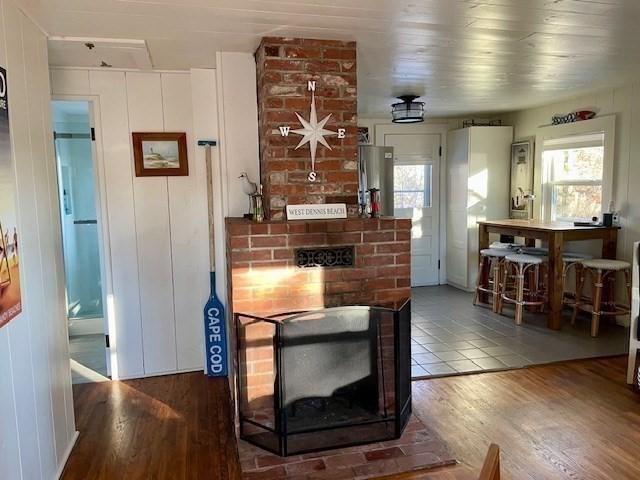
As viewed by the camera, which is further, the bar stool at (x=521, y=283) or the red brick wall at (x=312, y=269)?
the bar stool at (x=521, y=283)

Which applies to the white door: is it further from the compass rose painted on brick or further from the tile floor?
the compass rose painted on brick

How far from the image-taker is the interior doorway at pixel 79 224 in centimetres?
433

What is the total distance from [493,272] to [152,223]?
3.32 metres

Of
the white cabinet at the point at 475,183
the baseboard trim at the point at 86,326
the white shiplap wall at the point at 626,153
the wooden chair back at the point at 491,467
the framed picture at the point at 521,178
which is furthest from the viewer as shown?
the white cabinet at the point at 475,183

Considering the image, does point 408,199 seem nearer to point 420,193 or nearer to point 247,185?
point 420,193

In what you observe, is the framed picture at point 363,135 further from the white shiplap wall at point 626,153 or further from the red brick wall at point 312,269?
the red brick wall at point 312,269

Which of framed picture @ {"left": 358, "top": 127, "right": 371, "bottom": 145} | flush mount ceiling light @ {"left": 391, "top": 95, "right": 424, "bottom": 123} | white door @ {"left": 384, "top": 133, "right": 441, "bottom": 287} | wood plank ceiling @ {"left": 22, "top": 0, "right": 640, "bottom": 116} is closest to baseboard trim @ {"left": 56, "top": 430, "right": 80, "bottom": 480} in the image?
wood plank ceiling @ {"left": 22, "top": 0, "right": 640, "bottom": 116}

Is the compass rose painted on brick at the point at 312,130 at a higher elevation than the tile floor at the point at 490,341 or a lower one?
higher

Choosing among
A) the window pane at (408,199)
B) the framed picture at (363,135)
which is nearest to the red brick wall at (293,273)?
the framed picture at (363,135)

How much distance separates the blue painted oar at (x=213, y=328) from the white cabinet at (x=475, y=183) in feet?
11.1

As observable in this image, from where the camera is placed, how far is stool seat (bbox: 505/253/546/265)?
427 centimetres

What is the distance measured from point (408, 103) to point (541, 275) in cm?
222

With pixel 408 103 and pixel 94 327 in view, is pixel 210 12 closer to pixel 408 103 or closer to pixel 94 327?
pixel 408 103

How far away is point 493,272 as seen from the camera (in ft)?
16.0
